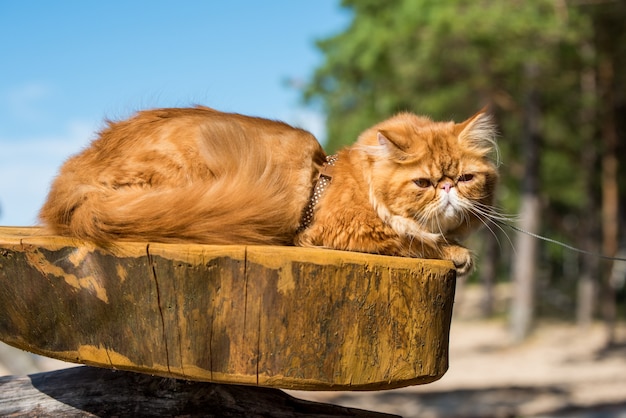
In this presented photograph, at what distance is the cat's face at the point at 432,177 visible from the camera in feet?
7.98

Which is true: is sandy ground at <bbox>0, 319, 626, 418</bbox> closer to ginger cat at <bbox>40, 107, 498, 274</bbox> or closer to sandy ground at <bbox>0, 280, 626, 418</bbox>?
sandy ground at <bbox>0, 280, 626, 418</bbox>

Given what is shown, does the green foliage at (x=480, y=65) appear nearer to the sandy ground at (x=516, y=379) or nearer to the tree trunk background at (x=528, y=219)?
the tree trunk background at (x=528, y=219)

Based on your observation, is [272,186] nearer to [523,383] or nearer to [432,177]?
[432,177]

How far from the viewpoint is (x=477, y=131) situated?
2609 mm

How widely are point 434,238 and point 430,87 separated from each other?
1054cm

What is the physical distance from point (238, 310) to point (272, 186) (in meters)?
0.55

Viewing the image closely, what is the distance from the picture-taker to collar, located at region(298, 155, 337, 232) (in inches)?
95.0

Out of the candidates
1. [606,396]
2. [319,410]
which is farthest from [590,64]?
[319,410]

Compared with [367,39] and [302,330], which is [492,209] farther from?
[367,39]

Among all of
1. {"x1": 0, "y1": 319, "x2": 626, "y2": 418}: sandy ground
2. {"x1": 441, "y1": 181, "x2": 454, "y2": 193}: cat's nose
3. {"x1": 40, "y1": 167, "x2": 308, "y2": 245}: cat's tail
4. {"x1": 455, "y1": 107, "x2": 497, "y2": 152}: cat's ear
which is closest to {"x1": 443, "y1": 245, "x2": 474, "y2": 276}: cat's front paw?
{"x1": 441, "y1": 181, "x2": 454, "y2": 193}: cat's nose

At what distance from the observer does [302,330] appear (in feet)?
6.09

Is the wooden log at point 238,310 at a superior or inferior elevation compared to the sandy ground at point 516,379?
superior

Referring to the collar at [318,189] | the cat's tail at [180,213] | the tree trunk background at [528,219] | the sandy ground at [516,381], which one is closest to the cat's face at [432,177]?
the collar at [318,189]

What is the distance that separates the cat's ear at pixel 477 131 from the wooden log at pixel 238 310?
2.62 ft
